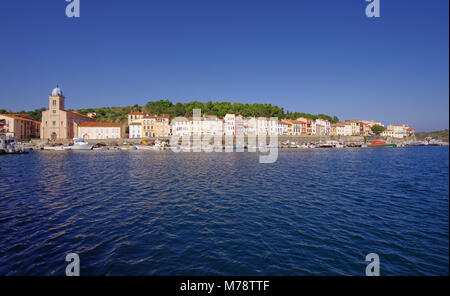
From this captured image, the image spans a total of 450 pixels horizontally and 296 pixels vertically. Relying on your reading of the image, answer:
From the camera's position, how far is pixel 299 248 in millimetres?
8508

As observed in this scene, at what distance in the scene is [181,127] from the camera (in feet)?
332

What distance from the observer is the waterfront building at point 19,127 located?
85.1m

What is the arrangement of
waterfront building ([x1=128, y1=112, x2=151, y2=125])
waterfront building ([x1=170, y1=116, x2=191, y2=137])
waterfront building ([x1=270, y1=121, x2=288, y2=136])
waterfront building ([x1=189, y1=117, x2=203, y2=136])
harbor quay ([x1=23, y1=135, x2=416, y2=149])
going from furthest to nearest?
1. waterfront building ([x1=270, y1=121, x2=288, y2=136])
2. waterfront building ([x1=128, y1=112, x2=151, y2=125])
3. waterfront building ([x1=170, y1=116, x2=191, y2=137])
4. waterfront building ([x1=189, y1=117, x2=203, y2=136])
5. harbor quay ([x1=23, y1=135, x2=416, y2=149])

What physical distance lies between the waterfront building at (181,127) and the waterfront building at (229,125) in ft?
57.7

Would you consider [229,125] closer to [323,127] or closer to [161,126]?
[161,126]

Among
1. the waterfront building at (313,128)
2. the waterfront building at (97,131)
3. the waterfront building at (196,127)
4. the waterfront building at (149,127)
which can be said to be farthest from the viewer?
the waterfront building at (313,128)

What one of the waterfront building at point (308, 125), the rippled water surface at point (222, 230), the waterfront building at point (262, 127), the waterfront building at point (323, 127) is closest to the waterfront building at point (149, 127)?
the waterfront building at point (262, 127)

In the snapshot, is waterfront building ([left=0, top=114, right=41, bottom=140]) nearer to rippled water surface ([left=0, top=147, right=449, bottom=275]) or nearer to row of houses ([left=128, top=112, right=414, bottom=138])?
row of houses ([left=128, top=112, right=414, bottom=138])

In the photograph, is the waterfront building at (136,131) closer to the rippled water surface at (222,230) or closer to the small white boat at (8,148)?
the small white boat at (8,148)

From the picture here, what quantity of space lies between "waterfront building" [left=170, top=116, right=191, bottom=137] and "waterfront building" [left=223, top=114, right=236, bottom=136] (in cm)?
1759

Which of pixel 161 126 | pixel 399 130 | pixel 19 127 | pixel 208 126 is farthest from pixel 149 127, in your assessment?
pixel 399 130

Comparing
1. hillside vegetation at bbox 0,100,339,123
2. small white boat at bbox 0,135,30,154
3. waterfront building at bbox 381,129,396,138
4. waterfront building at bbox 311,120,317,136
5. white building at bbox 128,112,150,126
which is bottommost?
small white boat at bbox 0,135,30,154

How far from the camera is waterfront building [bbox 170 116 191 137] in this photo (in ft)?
329

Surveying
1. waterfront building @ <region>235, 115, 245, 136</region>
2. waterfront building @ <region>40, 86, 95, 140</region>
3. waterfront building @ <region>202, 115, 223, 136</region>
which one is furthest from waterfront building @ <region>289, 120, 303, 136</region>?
waterfront building @ <region>40, 86, 95, 140</region>
